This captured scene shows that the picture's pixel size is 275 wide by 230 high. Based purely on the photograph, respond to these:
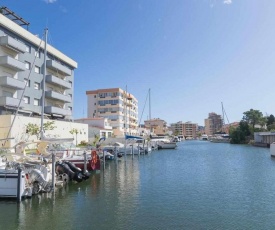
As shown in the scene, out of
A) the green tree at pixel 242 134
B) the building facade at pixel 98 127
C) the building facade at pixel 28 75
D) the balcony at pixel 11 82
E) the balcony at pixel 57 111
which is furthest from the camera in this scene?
the green tree at pixel 242 134

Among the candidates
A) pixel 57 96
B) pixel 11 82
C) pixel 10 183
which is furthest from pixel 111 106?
pixel 10 183

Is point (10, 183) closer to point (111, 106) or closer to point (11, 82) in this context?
point (11, 82)

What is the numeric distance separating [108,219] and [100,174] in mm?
17525

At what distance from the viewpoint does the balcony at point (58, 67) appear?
55.4 m

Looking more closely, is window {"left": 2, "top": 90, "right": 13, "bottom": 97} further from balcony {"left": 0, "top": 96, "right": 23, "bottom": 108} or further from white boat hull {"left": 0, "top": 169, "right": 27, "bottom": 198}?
white boat hull {"left": 0, "top": 169, "right": 27, "bottom": 198}

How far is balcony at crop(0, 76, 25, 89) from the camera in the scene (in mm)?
42156

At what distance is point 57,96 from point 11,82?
14.4 metres

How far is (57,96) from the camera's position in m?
57.0

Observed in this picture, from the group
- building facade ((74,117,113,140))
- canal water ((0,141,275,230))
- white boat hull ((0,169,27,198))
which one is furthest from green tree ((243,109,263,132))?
→ white boat hull ((0,169,27,198))

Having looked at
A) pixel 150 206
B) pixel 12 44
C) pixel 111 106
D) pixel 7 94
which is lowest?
pixel 150 206

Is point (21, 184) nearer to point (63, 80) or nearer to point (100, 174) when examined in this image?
point (100, 174)

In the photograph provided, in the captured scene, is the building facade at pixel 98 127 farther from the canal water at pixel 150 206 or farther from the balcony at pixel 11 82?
the canal water at pixel 150 206

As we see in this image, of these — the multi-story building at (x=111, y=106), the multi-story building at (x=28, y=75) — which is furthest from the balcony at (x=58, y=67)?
the multi-story building at (x=111, y=106)

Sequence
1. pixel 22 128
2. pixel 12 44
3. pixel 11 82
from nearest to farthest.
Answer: pixel 22 128, pixel 11 82, pixel 12 44
